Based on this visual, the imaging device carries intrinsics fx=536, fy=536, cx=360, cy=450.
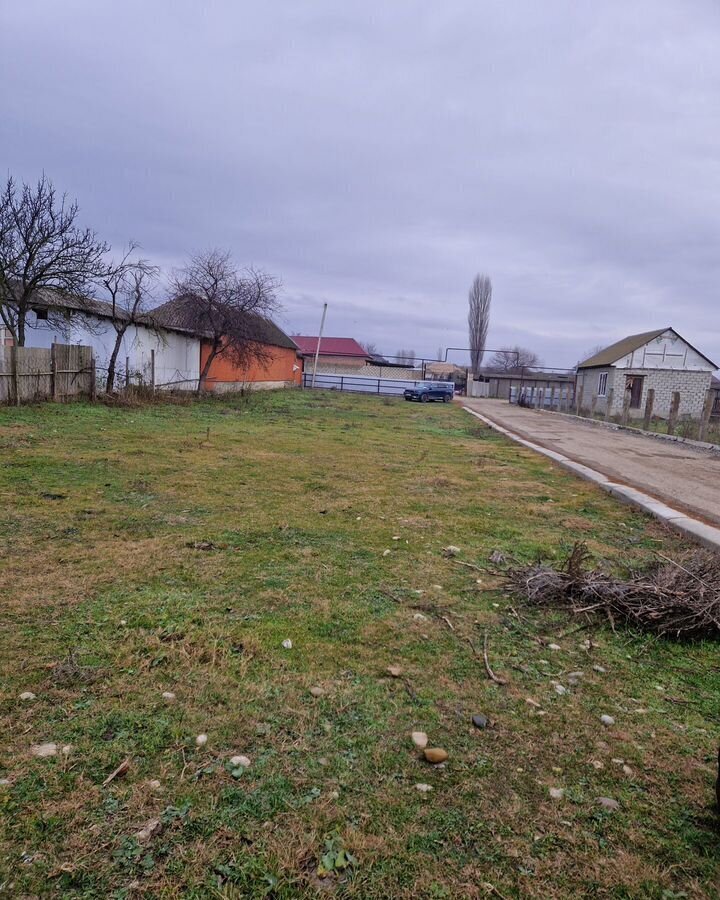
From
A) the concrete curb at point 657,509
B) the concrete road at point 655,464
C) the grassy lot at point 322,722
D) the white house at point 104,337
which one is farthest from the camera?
the white house at point 104,337

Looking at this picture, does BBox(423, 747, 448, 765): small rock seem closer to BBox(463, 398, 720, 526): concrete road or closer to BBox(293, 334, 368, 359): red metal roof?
BBox(463, 398, 720, 526): concrete road

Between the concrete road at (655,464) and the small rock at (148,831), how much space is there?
6.34 metres

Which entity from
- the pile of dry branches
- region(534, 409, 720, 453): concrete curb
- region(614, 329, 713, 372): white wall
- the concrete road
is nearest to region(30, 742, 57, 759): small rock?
the pile of dry branches

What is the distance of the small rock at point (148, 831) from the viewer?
1651mm

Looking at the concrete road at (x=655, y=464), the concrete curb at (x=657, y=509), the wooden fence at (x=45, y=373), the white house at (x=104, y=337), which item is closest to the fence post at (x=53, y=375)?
the wooden fence at (x=45, y=373)

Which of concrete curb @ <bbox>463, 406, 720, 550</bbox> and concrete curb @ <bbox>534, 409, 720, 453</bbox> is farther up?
concrete curb @ <bbox>534, 409, 720, 453</bbox>

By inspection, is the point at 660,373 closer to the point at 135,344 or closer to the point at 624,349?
the point at 624,349

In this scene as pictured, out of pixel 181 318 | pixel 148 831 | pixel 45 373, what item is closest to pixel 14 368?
pixel 45 373

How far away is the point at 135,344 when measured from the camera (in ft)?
59.5

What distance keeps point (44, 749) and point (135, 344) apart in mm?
17990

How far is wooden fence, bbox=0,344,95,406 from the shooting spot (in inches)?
496

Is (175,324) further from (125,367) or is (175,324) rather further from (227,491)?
(227,491)

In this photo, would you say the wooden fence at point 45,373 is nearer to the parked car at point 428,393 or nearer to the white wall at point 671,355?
the parked car at point 428,393

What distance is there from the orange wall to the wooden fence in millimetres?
8383
